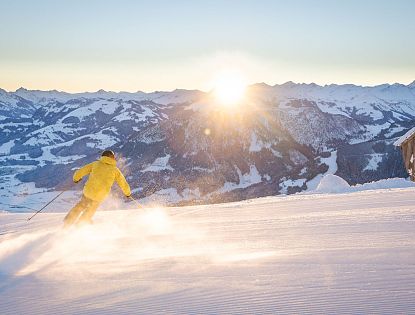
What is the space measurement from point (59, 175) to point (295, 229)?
646 feet

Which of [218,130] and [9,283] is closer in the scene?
[9,283]

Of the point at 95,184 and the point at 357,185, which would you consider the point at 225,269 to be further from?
the point at 357,185

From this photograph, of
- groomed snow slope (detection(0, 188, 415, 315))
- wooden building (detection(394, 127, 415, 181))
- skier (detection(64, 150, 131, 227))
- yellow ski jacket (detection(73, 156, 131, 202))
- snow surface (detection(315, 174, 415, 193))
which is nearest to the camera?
groomed snow slope (detection(0, 188, 415, 315))

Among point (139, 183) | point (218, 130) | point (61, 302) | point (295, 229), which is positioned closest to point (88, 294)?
point (61, 302)

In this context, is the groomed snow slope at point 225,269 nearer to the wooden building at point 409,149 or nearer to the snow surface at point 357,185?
the snow surface at point 357,185

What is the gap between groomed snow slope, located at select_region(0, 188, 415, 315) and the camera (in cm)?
314

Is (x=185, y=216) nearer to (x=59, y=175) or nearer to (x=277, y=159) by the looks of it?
(x=277, y=159)

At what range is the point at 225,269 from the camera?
13.5ft

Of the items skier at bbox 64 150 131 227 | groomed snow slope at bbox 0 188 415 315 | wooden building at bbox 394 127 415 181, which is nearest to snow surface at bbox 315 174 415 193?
groomed snow slope at bbox 0 188 415 315

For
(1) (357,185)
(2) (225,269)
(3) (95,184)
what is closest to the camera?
(2) (225,269)

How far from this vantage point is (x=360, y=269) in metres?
3.67

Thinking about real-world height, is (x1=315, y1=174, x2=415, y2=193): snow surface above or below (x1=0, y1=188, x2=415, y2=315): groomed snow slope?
below

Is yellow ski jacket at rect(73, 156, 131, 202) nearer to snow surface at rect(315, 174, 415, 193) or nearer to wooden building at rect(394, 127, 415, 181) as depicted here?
snow surface at rect(315, 174, 415, 193)

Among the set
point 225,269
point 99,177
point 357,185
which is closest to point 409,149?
point 357,185
